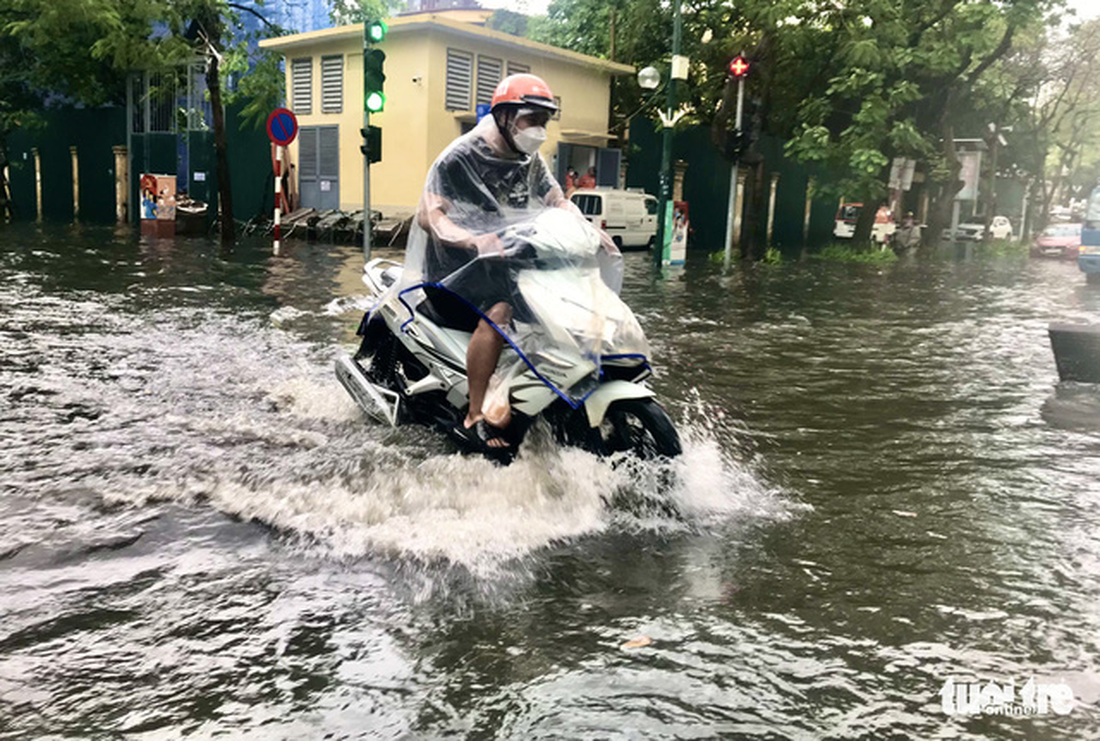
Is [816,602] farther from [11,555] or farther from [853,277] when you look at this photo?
[853,277]

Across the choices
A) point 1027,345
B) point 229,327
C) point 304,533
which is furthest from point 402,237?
point 304,533

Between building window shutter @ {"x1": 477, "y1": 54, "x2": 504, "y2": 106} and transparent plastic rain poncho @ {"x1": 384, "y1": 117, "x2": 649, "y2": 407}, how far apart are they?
20890mm

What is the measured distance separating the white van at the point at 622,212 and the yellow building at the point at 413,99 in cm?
225

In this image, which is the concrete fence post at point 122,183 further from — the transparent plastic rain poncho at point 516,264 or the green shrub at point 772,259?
the transparent plastic rain poncho at point 516,264

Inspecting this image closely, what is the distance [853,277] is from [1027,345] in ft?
30.0

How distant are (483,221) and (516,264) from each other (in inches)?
15.6

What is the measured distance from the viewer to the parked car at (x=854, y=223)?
1161 inches

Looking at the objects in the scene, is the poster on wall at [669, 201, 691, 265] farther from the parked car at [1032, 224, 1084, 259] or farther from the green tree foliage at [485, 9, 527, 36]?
the green tree foliage at [485, 9, 527, 36]

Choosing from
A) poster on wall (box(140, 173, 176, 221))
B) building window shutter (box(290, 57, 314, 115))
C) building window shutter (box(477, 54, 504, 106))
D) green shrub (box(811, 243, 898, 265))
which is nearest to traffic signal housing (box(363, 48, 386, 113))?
poster on wall (box(140, 173, 176, 221))

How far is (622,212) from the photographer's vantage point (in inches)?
959

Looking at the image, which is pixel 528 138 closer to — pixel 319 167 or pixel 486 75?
pixel 486 75

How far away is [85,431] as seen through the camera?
539 cm

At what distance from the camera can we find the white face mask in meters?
4.67

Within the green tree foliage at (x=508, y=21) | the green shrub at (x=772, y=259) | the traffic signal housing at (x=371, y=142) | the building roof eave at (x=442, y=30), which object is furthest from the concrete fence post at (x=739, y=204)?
the green tree foliage at (x=508, y=21)
